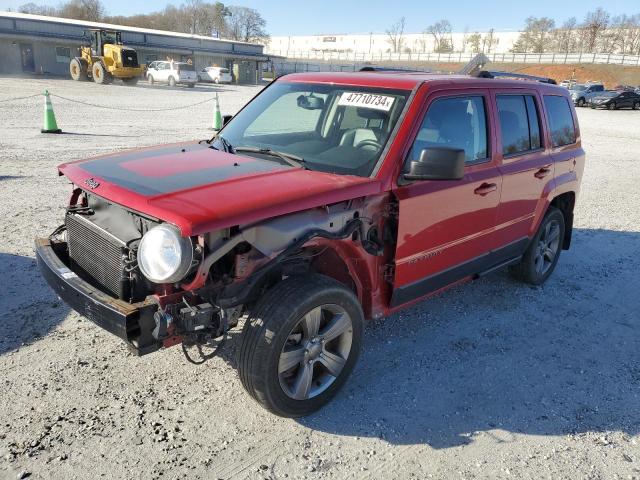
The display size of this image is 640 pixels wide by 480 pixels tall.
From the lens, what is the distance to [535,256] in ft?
17.5

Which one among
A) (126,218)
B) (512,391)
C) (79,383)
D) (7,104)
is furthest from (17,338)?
(7,104)

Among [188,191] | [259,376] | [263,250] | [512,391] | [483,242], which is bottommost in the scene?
[512,391]

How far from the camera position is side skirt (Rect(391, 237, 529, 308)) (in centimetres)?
371

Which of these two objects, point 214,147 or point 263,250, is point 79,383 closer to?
point 263,250

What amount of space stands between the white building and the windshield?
443ft

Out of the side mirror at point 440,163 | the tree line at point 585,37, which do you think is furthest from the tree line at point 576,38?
the side mirror at point 440,163

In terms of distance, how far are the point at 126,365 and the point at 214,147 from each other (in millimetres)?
1739

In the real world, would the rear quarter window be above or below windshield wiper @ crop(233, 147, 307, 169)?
above

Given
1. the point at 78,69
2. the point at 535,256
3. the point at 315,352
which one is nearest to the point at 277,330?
the point at 315,352

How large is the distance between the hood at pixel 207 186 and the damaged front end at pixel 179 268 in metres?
0.11

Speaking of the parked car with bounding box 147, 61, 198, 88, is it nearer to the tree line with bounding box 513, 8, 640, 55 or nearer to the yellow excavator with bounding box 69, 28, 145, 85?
the yellow excavator with bounding box 69, 28, 145, 85

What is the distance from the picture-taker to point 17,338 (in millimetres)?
3844

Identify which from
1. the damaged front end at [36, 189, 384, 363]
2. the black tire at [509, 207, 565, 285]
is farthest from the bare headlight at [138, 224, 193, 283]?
the black tire at [509, 207, 565, 285]

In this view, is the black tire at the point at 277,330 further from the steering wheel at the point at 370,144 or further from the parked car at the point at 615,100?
the parked car at the point at 615,100
